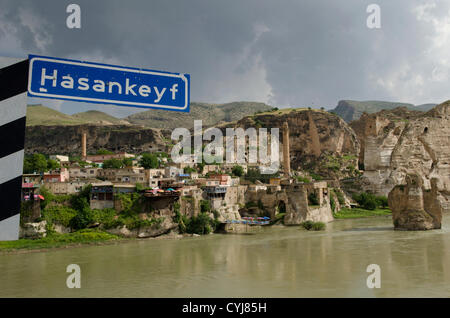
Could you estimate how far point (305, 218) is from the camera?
2684 cm

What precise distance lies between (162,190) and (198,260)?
919 cm

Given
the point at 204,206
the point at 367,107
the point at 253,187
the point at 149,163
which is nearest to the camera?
the point at 204,206

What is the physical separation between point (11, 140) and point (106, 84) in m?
0.58

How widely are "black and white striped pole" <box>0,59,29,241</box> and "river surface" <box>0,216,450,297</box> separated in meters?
7.47

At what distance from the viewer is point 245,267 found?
Result: 12.3 metres

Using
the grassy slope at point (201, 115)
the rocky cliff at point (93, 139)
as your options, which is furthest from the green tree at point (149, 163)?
the grassy slope at point (201, 115)

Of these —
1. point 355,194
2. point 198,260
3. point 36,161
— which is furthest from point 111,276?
point 355,194

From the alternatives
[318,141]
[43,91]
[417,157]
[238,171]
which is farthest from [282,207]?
[43,91]

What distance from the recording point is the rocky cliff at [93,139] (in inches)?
2264

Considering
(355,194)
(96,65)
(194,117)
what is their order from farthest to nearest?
(194,117), (355,194), (96,65)

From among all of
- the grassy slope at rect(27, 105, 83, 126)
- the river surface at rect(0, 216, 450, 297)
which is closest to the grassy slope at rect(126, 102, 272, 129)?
the grassy slope at rect(27, 105, 83, 126)

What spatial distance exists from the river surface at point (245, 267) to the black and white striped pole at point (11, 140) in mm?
7473

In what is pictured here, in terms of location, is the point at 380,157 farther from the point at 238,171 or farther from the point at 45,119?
the point at 45,119
